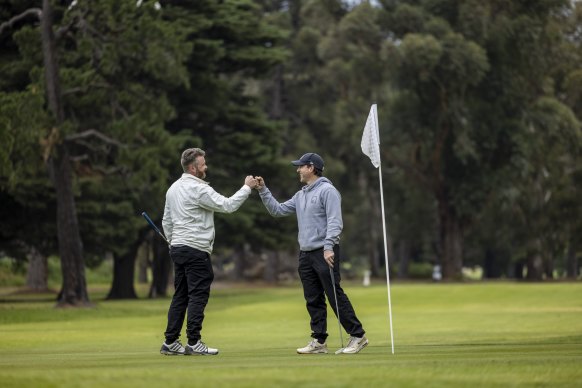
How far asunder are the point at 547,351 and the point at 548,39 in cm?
4947

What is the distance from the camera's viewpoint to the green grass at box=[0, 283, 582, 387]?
9922 mm

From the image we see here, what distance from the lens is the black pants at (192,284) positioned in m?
13.9

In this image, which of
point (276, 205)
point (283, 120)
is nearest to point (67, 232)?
point (276, 205)

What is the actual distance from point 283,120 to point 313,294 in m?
52.0

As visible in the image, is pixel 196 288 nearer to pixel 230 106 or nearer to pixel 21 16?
pixel 21 16

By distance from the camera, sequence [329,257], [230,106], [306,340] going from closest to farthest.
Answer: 1. [329,257]
2. [306,340]
3. [230,106]

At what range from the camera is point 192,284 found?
1397cm

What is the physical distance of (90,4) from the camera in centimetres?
3516

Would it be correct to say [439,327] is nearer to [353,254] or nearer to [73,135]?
[73,135]

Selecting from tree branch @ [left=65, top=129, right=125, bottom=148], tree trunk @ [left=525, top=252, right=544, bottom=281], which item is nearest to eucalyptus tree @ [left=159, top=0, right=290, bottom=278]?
tree branch @ [left=65, top=129, right=125, bottom=148]

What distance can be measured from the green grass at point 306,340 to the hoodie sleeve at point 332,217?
1.24 m

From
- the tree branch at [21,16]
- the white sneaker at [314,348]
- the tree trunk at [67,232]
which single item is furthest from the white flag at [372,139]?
the tree branch at [21,16]

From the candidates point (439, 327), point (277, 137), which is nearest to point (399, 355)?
point (439, 327)

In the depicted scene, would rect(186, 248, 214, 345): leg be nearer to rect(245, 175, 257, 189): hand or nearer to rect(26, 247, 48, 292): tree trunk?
rect(245, 175, 257, 189): hand
